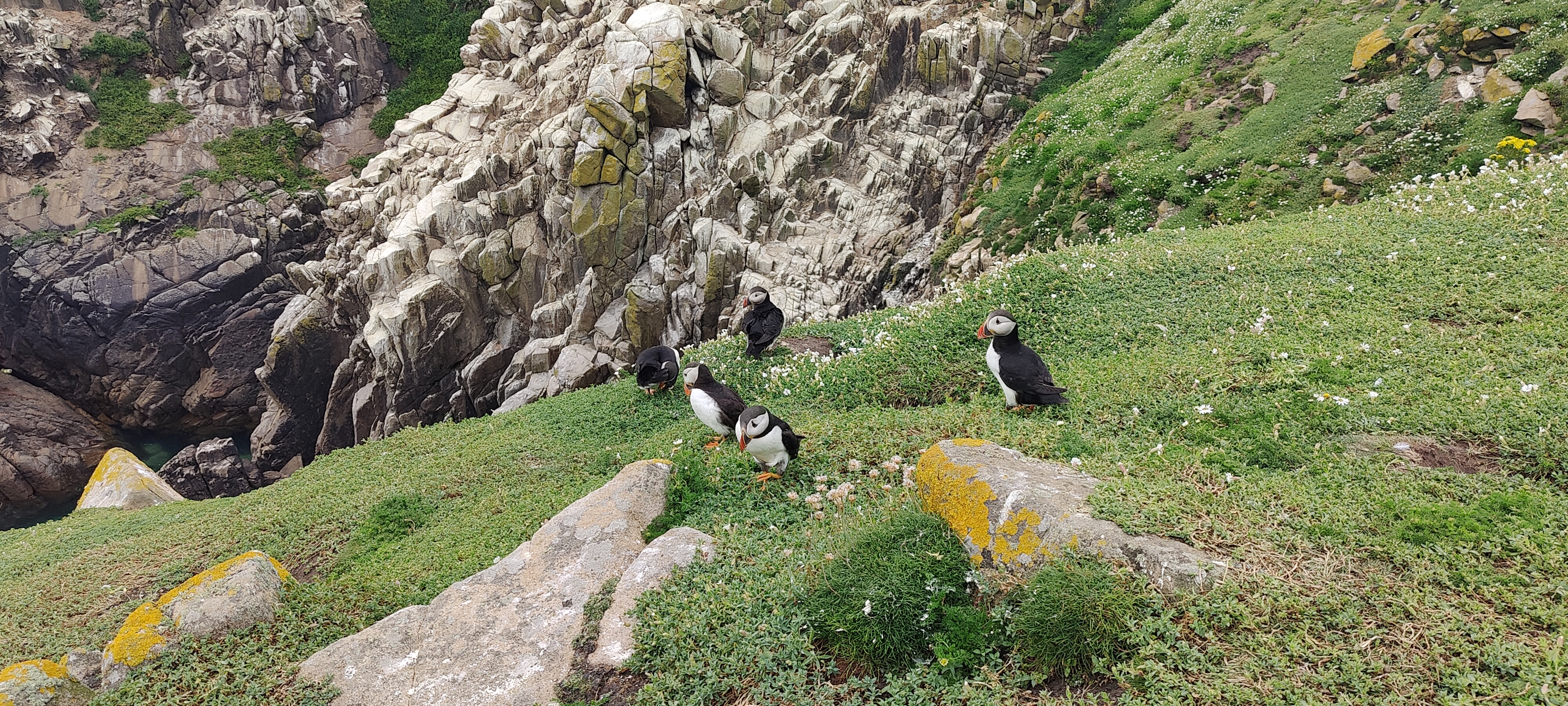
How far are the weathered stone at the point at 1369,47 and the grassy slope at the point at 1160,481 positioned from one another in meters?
7.43

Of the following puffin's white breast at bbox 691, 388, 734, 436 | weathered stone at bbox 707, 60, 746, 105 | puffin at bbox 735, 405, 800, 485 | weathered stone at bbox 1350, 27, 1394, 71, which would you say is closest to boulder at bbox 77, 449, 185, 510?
puffin's white breast at bbox 691, 388, 734, 436

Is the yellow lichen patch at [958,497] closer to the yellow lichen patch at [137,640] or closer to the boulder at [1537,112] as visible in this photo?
the yellow lichen patch at [137,640]

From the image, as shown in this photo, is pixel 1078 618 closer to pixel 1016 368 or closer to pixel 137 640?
pixel 1016 368

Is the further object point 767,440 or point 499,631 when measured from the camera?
point 767,440

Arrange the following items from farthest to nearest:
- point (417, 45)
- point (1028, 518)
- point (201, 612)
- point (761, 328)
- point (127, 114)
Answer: point (417, 45)
point (127, 114)
point (761, 328)
point (201, 612)
point (1028, 518)

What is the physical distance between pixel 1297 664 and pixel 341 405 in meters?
38.9

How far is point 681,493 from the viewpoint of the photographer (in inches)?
338

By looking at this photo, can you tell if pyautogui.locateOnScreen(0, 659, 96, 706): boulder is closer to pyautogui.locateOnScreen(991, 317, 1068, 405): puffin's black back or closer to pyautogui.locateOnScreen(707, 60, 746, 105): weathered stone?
pyautogui.locateOnScreen(991, 317, 1068, 405): puffin's black back

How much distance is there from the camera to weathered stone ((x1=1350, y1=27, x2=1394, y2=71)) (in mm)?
18016

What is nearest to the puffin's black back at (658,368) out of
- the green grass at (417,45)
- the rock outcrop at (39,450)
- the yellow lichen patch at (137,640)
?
the yellow lichen patch at (137,640)

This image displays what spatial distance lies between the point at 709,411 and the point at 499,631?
4.14 metres

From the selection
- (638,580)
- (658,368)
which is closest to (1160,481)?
(638,580)

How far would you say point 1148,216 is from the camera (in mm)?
18750

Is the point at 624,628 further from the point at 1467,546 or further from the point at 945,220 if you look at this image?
the point at 945,220
